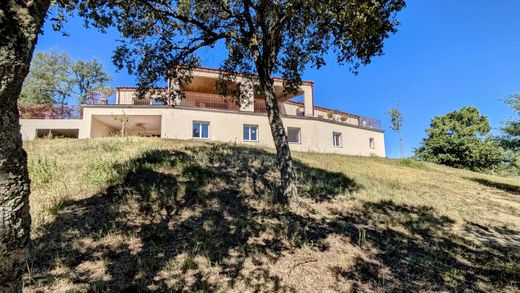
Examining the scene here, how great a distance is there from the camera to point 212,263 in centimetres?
414

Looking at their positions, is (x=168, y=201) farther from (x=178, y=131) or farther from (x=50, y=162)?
(x=178, y=131)

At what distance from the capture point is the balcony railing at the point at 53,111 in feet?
69.6

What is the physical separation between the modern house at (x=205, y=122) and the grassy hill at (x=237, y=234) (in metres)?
11.2

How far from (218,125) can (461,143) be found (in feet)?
81.6

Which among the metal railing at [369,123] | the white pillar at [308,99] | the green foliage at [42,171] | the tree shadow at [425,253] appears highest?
the white pillar at [308,99]

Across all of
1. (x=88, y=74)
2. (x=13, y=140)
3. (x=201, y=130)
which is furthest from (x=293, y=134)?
(x=88, y=74)

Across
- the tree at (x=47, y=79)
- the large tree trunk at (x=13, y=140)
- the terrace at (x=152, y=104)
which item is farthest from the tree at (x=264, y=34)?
the tree at (x=47, y=79)

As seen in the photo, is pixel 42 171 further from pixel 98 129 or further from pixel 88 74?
pixel 88 74

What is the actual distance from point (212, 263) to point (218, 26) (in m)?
7.46

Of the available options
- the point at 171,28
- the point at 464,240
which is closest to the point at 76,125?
the point at 171,28

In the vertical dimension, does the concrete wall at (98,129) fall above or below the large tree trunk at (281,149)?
above

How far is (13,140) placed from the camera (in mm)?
1730

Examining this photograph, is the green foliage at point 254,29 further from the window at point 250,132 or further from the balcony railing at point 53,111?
the balcony railing at point 53,111

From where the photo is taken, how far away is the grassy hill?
12.7 ft
